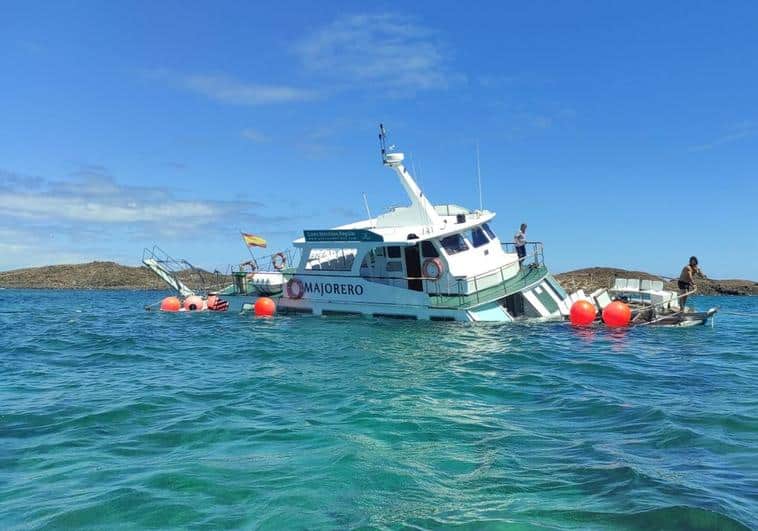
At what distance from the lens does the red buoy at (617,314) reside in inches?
642

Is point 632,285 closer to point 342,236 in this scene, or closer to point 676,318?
point 676,318

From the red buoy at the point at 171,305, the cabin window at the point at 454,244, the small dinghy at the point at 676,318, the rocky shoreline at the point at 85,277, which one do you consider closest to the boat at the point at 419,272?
the cabin window at the point at 454,244

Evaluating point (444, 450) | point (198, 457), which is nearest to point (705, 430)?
point (444, 450)

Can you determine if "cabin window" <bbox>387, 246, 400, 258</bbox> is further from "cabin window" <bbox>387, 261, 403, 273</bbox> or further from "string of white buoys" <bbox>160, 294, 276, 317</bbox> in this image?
"string of white buoys" <bbox>160, 294, 276, 317</bbox>

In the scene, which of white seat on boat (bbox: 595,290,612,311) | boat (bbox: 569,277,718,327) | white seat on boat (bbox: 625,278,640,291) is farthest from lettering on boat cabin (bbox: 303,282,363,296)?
white seat on boat (bbox: 625,278,640,291)

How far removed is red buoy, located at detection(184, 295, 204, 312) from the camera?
24.5 m

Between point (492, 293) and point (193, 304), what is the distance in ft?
43.7

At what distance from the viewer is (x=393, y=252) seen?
63.1 feet

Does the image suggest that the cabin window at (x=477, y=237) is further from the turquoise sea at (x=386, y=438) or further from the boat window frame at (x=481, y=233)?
the turquoise sea at (x=386, y=438)

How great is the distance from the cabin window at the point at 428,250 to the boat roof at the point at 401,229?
36 cm

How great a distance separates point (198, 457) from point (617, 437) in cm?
457

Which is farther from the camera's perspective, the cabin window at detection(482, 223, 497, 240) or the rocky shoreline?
the rocky shoreline

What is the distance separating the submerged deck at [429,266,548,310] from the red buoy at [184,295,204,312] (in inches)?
431

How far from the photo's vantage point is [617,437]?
6.48 m
